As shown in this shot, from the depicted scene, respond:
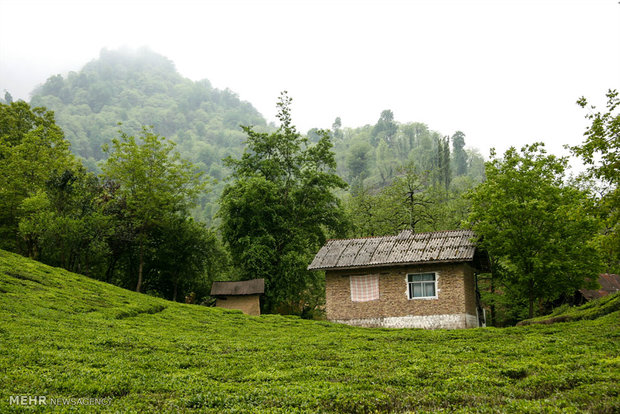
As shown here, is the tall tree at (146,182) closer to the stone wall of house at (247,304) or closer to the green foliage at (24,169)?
the green foliage at (24,169)

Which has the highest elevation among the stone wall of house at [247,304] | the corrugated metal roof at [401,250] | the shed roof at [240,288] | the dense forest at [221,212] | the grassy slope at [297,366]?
the dense forest at [221,212]

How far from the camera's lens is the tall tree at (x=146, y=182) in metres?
49.6

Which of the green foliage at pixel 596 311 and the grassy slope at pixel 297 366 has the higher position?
the green foliage at pixel 596 311

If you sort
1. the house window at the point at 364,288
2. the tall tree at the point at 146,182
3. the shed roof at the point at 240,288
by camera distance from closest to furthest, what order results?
the house window at the point at 364,288, the shed roof at the point at 240,288, the tall tree at the point at 146,182

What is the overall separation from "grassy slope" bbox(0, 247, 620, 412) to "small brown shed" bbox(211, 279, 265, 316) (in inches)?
669

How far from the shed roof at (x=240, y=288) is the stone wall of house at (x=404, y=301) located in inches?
407

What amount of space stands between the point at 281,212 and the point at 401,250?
18.2 metres

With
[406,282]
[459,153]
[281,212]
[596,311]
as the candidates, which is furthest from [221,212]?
[459,153]

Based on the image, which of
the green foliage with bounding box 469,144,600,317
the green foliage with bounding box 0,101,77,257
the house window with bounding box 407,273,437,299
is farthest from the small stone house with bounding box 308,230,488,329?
the green foliage with bounding box 0,101,77,257

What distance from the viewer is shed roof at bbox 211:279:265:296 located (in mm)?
43250

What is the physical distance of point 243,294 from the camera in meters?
43.5

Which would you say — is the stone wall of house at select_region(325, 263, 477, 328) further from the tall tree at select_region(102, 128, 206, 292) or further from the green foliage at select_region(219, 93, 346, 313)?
the tall tree at select_region(102, 128, 206, 292)

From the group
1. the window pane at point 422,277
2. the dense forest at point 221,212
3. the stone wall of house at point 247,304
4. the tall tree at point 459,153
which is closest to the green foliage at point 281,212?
the dense forest at point 221,212

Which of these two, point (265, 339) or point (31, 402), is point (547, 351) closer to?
point (265, 339)
